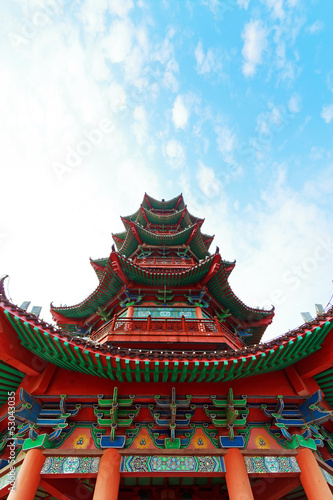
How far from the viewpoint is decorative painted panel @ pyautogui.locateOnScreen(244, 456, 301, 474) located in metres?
5.77

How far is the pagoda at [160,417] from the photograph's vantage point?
568 centimetres

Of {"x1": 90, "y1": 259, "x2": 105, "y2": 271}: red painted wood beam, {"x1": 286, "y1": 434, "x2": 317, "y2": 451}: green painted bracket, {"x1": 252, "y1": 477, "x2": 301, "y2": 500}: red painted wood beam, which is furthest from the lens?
{"x1": 90, "y1": 259, "x2": 105, "y2": 271}: red painted wood beam

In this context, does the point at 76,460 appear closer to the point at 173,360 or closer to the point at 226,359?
the point at 173,360

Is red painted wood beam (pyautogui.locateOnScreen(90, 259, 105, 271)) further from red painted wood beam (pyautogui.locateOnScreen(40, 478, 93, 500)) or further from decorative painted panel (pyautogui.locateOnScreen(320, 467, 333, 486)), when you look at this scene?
decorative painted panel (pyautogui.locateOnScreen(320, 467, 333, 486))

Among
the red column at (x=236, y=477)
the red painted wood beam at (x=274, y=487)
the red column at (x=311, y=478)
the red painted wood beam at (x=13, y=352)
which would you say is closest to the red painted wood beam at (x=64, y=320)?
the red painted wood beam at (x=13, y=352)

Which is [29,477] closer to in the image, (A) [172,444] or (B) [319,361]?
(A) [172,444]

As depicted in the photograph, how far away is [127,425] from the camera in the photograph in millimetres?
6152

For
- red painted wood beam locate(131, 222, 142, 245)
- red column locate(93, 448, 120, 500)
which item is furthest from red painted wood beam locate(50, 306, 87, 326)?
red column locate(93, 448, 120, 500)

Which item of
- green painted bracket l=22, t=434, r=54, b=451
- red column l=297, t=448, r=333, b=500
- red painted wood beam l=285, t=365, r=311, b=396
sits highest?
red painted wood beam l=285, t=365, r=311, b=396

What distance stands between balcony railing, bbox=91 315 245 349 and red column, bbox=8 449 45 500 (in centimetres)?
348

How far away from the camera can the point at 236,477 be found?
18.2 feet

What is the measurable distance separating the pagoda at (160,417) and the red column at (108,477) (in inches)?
0.7

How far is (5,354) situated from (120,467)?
3.37m

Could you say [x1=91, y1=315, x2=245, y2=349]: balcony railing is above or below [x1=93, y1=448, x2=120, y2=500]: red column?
above
